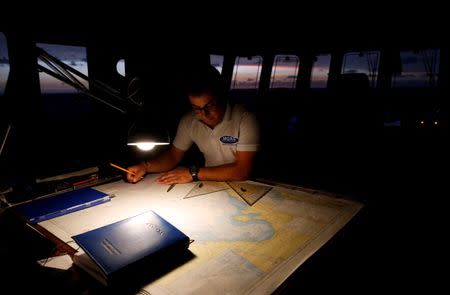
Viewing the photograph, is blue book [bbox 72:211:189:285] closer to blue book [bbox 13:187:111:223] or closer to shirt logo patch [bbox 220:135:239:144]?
blue book [bbox 13:187:111:223]

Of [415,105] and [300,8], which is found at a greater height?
[300,8]

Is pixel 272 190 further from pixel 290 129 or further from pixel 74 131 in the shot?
pixel 74 131

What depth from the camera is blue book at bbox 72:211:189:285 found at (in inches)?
42.2

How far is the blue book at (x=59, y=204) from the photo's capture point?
166 centimetres

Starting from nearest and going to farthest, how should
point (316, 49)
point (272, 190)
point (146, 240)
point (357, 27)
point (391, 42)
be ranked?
point (146, 240) → point (272, 190) → point (357, 27) → point (391, 42) → point (316, 49)

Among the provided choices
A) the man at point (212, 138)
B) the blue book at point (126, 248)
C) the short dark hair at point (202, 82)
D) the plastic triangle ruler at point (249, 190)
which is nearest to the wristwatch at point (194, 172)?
the man at point (212, 138)

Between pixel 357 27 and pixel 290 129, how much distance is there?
230 centimetres

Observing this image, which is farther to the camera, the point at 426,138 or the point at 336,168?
the point at 336,168

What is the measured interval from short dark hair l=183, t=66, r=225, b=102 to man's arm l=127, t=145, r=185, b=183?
2.37 ft

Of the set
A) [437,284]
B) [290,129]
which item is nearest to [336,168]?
[290,129]

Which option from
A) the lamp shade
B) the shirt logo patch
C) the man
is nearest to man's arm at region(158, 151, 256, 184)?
the man

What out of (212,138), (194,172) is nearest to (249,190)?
(194,172)

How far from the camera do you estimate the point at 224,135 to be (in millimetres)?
2742

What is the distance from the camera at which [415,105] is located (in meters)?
5.91
